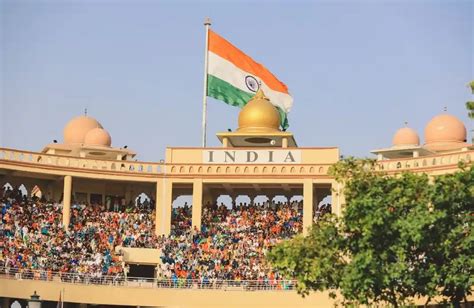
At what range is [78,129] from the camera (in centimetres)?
6619

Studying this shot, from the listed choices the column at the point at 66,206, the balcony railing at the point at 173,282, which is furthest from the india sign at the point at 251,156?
the balcony railing at the point at 173,282

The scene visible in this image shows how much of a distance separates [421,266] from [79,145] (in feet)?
115

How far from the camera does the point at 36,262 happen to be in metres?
50.0

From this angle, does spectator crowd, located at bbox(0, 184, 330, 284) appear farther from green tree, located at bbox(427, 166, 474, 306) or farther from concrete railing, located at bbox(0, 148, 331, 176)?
green tree, located at bbox(427, 166, 474, 306)

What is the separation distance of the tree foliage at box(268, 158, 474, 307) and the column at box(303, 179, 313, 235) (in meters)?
20.3

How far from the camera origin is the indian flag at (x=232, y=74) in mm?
60000

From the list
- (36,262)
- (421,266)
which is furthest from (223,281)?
(421,266)

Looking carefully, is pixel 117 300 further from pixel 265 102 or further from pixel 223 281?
pixel 265 102

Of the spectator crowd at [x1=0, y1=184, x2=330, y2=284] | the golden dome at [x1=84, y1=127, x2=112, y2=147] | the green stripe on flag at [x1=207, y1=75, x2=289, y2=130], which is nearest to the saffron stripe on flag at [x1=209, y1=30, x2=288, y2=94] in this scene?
the green stripe on flag at [x1=207, y1=75, x2=289, y2=130]

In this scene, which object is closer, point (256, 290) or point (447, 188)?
point (447, 188)

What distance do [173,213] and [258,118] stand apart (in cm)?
790

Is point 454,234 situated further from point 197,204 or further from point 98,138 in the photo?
point 98,138

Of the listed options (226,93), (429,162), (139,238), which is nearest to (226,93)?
(226,93)

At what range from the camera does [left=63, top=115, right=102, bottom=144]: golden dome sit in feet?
216
